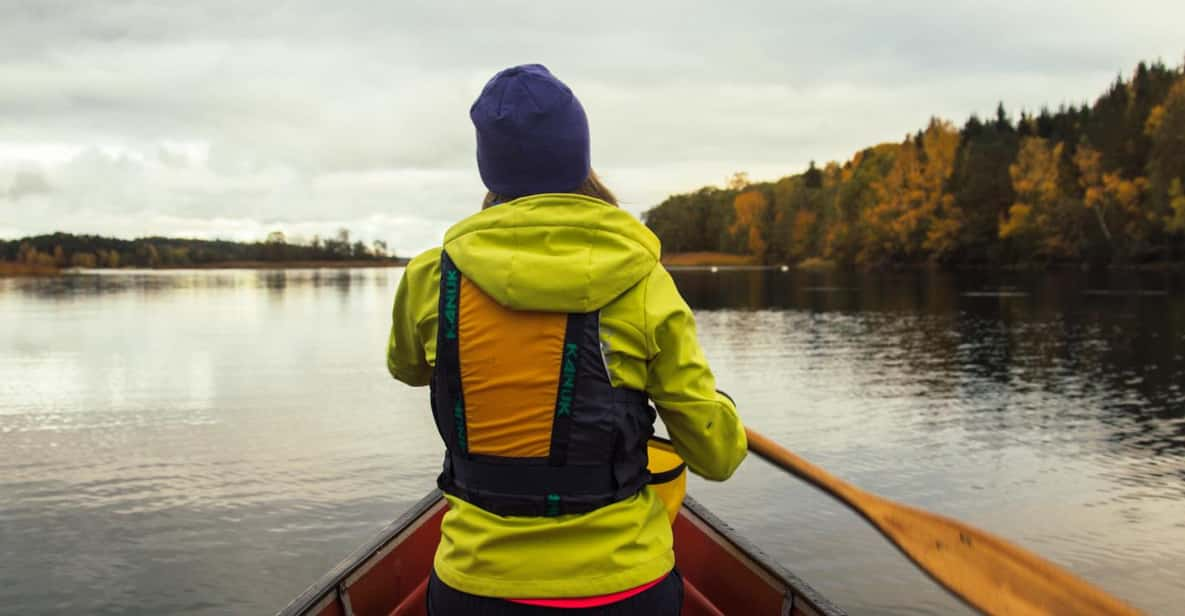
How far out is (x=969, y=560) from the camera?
3.27 metres

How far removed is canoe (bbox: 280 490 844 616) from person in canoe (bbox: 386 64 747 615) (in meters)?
1.77

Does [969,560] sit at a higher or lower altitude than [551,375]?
lower

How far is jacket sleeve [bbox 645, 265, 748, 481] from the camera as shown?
2059 millimetres

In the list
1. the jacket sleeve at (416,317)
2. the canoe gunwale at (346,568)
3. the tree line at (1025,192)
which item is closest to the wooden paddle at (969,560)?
the jacket sleeve at (416,317)

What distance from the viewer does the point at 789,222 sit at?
120 m

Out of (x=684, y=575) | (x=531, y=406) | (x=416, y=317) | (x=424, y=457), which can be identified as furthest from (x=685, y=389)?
(x=424, y=457)

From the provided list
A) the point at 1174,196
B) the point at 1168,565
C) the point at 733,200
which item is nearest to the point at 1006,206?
the point at 1174,196

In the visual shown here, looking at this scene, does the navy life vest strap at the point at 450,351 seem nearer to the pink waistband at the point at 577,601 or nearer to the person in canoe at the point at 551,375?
the person in canoe at the point at 551,375

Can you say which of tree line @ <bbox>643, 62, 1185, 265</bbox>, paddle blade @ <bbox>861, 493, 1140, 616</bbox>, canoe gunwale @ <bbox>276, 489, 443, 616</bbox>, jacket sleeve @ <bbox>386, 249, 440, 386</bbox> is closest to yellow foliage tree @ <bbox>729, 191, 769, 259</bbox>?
tree line @ <bbox>643, 62, 1185, 265</bbox>

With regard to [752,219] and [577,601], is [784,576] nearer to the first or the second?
[577,601]

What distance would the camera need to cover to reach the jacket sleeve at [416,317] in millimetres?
2195

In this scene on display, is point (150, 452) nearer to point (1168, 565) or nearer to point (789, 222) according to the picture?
point (1168, 565)

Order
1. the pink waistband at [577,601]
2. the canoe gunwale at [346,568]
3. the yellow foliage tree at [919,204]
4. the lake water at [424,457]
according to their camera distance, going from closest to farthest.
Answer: the pink waistband at [577,601], the canoe gunwale at [346,568], the lake water at [424,457], the yellow foliage tree at [919,204]

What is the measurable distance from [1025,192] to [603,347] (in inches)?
3118
